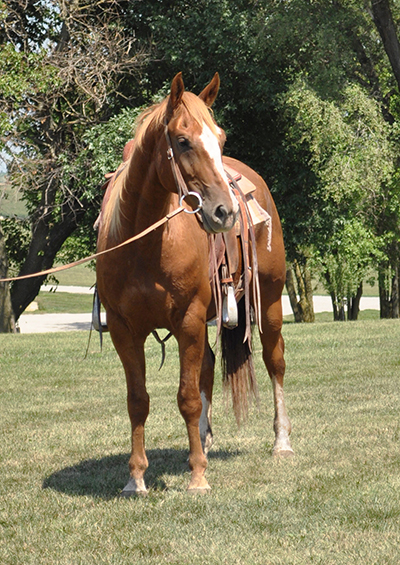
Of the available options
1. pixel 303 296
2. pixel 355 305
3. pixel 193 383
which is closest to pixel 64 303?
pixel 303 296

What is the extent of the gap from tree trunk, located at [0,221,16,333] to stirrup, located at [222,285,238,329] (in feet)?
50.5

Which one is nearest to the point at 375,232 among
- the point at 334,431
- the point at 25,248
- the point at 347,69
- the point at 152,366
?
the point at 347,69

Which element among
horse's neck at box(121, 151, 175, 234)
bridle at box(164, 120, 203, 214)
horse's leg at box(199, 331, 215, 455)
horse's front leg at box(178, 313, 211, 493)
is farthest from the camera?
horse's leg at box(199, 331, 215, 455)

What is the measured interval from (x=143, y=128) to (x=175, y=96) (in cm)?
42

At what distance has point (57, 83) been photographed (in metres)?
16.6

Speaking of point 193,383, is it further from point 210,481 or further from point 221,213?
point 221,213

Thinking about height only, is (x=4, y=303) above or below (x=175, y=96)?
below

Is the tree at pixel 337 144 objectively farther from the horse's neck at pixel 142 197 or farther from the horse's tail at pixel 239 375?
the horse's neck at pixel 142 197

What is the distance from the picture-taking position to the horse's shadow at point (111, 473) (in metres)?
5.29

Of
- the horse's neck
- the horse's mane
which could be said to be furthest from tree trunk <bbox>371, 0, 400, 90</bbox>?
the horse's neck

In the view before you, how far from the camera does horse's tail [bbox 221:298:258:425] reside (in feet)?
21.0

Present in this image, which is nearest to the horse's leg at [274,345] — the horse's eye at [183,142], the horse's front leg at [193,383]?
the horse's front leg at [193,383]

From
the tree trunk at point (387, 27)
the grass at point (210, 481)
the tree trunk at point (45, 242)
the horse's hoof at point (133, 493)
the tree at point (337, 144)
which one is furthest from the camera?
the tree trunk at point (45, 242)

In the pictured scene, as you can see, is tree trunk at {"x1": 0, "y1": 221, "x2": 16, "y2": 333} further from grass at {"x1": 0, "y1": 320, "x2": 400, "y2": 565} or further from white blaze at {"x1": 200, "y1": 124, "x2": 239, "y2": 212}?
white blaze at {"x1": 200, "y1": 124, "x2": 239, "y2": 212}
